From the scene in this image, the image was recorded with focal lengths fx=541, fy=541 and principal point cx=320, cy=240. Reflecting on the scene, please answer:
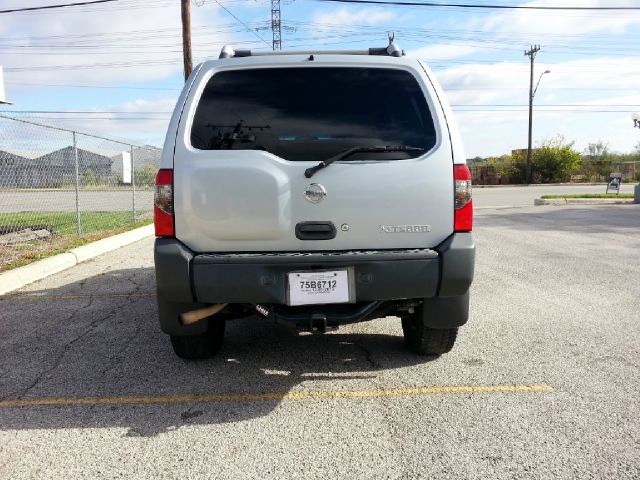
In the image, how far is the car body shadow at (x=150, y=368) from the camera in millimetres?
3088

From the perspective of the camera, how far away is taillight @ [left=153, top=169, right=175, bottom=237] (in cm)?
312

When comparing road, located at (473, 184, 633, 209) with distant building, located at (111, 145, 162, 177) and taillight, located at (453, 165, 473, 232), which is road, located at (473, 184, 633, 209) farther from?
taillight, located at (453, 165, 473, 232)

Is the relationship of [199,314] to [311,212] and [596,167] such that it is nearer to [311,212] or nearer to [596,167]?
[311,212]

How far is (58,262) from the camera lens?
303 inches

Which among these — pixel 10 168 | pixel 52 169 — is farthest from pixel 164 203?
pixel 52 169

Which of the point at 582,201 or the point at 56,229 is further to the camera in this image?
the point at 582,201

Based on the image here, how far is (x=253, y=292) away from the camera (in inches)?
122

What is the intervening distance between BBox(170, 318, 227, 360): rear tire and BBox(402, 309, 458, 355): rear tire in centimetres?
134

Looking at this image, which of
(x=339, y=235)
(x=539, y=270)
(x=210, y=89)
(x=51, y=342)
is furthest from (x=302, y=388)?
(x=539, y=270)

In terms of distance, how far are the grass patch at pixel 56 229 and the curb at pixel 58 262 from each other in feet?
0.79

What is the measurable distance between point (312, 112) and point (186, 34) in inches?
645

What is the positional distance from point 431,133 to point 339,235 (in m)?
0.84

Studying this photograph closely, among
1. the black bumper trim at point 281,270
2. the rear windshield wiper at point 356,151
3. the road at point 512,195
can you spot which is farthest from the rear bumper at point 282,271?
the road at point 512,195

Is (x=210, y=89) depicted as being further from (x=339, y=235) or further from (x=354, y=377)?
(x=354, y=377)
